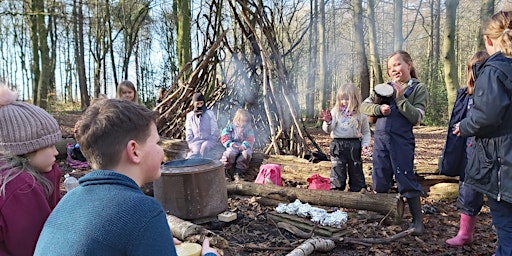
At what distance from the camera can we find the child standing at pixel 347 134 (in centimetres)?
471

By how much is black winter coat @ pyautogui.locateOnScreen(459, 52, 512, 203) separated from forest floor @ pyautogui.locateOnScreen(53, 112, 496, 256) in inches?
46.3

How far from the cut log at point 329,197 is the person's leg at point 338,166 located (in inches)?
15.6

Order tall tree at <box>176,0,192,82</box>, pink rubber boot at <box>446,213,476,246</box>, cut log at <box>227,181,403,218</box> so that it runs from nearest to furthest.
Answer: pink rubber boot at <box>446,213,476,246</box>
cut log at <box>227,181,403,218</box>
tall tree at <box>176,0,192,82</box>

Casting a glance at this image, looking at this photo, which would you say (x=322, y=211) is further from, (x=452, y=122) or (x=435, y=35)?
(x=435, y=35)

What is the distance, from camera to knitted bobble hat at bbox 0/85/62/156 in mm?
1658

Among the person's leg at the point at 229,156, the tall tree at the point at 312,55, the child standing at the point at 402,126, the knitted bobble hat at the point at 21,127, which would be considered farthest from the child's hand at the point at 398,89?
the tall tree at the point at 312,55

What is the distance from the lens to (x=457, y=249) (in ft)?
11.2

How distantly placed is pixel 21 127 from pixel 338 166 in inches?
148

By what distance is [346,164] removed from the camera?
4840 millimetres

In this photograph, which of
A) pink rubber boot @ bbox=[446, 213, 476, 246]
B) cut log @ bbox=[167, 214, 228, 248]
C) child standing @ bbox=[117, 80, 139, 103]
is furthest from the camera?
child standing @ bbox=[117, 80, 139, 103]

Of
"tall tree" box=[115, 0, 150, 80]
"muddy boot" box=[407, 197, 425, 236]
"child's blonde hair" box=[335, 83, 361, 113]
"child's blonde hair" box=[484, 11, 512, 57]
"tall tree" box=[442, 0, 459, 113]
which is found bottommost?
"muddy boot" box=[407, 197, 425, 236]

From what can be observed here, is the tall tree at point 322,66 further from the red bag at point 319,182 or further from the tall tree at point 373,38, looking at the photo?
the red bag at point 319,182

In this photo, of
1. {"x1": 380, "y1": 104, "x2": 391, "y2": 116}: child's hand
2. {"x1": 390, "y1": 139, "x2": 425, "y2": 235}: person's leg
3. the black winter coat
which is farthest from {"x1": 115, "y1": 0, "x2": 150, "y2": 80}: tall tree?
the black winter coat

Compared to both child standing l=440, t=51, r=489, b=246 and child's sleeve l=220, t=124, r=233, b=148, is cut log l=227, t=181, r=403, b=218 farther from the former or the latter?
child's sleeve l=220, t=124, r=233, b=148
